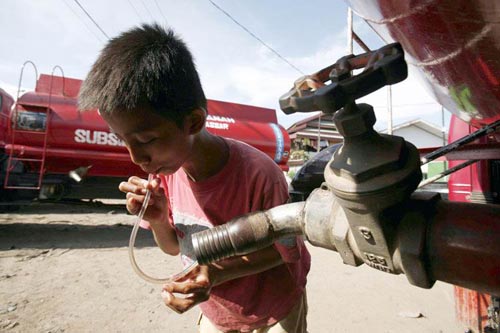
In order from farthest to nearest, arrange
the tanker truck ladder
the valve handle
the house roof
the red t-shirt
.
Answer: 1. the house roof
2. the tanker truck ladder
3. the red t-shirt
4. the valve handle

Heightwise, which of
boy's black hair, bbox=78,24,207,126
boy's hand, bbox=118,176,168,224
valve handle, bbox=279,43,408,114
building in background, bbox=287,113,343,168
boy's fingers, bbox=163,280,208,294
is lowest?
boy's fingers, bbox=163,280,208,294

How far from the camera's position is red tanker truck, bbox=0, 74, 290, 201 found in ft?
14.3

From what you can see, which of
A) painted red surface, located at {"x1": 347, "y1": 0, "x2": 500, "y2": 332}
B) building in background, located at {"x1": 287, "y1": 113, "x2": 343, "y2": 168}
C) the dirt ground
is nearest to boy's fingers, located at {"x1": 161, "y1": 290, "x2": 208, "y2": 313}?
painted red surface, located at {"x1": 347, "y1": 0, "x2": 500, "y2": 332}

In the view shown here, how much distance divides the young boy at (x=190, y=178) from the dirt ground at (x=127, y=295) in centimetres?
133

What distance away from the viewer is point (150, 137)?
101 cm

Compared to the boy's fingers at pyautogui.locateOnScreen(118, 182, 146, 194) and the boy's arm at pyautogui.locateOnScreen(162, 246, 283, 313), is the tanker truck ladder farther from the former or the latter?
the boy's arm at pyautogui.locateOnScreen(162, 246, 283, 313)

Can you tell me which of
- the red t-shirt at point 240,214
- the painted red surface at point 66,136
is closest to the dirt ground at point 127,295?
the painted red surface at point 66,136

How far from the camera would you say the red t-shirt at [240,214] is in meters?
1.23

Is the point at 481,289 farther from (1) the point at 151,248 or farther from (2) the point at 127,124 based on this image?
(1) the point at 151,248

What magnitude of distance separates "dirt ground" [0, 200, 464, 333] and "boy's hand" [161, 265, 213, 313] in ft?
5.20

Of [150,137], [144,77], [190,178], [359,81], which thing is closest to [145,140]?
[150,137]

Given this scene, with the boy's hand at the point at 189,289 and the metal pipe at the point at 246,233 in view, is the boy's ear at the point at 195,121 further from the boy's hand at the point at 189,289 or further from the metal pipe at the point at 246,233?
the metal pipe at the point at 246,233

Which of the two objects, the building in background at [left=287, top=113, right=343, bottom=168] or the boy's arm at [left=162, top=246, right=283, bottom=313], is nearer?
the boy's arm at [left=162, top=246, right=283, bottom=313]

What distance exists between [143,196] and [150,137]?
29 centimetres
